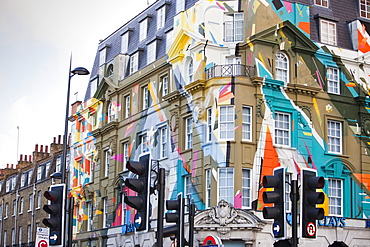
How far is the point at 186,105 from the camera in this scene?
1599 inches

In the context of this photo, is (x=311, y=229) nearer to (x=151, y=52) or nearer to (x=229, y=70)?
(x=229, y=70)

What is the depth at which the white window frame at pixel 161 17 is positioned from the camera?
46553 mm

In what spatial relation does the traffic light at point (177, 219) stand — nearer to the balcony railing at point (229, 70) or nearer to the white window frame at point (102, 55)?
the balcony railing at point (229, 70)

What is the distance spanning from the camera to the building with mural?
37.3 meters

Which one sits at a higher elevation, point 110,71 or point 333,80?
point 110,71

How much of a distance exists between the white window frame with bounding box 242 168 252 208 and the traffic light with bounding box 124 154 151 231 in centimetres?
2512

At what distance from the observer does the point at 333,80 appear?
41.6 m

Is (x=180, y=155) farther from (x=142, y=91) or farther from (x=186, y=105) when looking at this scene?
(x=142, y=91)

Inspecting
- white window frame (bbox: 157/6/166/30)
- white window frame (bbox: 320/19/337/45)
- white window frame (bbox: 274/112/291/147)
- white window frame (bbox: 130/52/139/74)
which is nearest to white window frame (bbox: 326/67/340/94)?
white window frame (bbox: 320/19/337/45)

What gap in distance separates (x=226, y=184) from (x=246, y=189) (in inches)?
43.1

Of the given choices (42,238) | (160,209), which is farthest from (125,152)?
(160,209)

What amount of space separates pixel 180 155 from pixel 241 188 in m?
5.18

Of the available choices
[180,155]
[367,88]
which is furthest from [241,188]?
[367,88]

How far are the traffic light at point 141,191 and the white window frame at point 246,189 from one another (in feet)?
82.4
